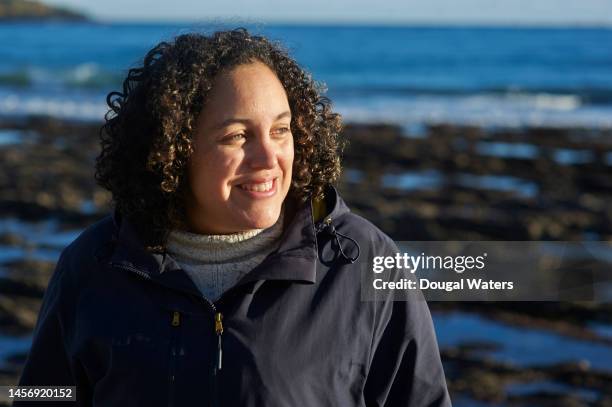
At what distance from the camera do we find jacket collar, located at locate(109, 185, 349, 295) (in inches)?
90.7

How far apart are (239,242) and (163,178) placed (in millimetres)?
273

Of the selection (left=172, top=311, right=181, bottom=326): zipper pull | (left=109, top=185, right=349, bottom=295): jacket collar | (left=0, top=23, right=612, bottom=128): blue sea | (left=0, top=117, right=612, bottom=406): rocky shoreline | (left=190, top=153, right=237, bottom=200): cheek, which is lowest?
(left=172, top=311, right=181, bottom=326): zipper pull

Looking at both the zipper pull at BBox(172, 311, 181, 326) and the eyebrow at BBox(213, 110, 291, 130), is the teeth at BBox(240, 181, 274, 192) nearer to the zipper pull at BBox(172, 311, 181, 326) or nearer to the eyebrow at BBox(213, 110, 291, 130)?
the eyebrow at BBox(213, 110, 291, 130)

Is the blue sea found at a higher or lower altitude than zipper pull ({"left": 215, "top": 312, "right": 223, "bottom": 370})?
higher

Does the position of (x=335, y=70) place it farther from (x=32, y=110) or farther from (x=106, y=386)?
(x=106, y=386)

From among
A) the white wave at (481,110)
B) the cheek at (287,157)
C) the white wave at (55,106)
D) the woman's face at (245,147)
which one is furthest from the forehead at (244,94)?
the white wave at (55,106)

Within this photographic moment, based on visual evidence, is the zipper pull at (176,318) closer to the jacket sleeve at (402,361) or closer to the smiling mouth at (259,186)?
the smiling mouth at (259,186)

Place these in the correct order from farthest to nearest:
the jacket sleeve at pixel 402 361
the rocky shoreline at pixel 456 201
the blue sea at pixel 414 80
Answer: the blue sea at pixel 414 80 → the rocky shoreline at pixel 456 201 → the jacket sleeve at pixel 402 361

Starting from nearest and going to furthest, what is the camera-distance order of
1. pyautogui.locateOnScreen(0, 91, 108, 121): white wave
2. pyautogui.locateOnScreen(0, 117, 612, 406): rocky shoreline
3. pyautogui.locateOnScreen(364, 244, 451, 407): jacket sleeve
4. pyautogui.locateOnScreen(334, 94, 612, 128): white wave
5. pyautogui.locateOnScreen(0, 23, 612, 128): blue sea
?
1. pyautogui.locateOnScreen(364, 244, 451, 407): jacket sleeve
2. pyautogui.locateOnScreen(0, 117, 612, 406): rocky shoreline
3. pyautogui.locateOnScreen(334, 94, 612, 128): white wave
4. pyautogui.locateOnScreen(0, 91, 108, 121): white wave
5. pyautogui.locateOnScreen(0, 23, 612, 128): blue sea

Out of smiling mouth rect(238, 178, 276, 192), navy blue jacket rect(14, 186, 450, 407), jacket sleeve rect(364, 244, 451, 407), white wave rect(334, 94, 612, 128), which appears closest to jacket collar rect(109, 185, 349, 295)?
navy blue jacket rect(14, 186, 450, 407)

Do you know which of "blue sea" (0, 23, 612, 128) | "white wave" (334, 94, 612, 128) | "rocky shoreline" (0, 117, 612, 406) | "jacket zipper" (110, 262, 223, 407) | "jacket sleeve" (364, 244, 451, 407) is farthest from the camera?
"blue sea" (0, 23, 612, 128)

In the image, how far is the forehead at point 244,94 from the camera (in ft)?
7.77

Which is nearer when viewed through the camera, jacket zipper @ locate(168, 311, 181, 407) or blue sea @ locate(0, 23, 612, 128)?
jacket zipper @ locate(168, 311, 181, 407)

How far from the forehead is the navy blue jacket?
31cm
